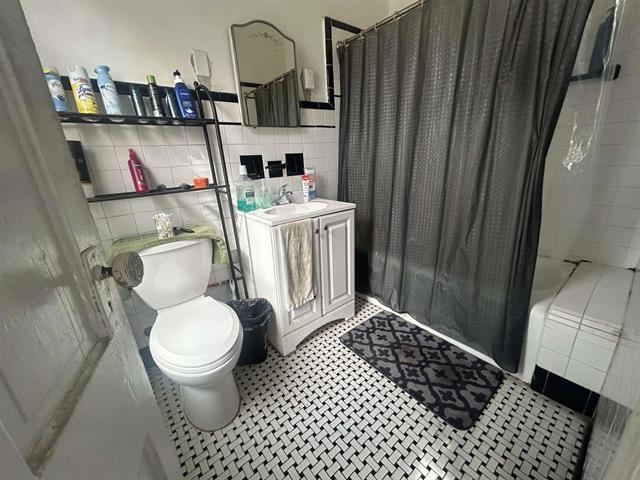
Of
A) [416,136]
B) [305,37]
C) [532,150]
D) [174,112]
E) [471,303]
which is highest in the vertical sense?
[305,37]

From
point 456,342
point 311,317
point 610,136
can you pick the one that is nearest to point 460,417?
point 456,342

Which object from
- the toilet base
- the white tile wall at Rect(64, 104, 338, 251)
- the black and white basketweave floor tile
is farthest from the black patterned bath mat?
the white tile wall at Rect(64, 104, 338, 251)

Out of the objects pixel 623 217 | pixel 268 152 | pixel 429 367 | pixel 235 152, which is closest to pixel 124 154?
pixel 235 152

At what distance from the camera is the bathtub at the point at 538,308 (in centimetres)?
122

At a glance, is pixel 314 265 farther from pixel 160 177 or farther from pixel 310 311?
pixel 160 177

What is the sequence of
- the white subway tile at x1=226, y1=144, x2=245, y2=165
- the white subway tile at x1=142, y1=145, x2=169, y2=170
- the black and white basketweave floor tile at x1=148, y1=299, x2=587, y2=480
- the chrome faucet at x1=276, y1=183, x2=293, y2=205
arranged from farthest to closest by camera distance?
the chrome faucet at x1=276, y1=183, x2=293, y2=205
the white subway tile at x1=226, y1=144, x2=245, y2=165
the white subway tile at x1=142, y1=145, x2=169, y2=170
the black and white basketweave floor tile at x1=148, y1=299, x2=587, y2=480

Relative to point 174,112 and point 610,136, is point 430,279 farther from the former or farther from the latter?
point 174,112

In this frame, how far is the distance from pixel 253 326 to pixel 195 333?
0.33 m

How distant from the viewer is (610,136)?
148cm

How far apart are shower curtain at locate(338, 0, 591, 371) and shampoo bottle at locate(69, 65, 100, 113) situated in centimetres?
144

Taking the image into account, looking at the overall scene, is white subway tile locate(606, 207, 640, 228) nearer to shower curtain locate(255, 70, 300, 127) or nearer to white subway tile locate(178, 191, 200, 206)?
shower curtain locate(255, 70, 300, 127)

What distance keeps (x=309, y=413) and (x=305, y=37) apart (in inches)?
87.8

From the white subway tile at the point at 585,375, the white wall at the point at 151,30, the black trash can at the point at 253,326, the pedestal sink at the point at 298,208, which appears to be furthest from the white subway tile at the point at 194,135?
the white subway tile at the point at 585,375

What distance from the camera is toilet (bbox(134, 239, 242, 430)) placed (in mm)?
1021
